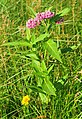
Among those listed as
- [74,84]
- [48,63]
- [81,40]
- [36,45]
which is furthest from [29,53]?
[81,40]

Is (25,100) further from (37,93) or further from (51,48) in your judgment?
(51,48)

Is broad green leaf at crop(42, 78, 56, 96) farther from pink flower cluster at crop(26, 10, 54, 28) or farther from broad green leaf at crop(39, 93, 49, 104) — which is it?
pink flower cluster at crop(26, 10, 54, 28)

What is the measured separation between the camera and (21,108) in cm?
224

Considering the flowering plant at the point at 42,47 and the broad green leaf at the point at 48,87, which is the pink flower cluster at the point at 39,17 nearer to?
the flowering plant at the point at 42,47

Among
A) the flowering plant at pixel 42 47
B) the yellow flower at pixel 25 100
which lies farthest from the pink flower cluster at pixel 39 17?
the yellow flower at pixel 25 100

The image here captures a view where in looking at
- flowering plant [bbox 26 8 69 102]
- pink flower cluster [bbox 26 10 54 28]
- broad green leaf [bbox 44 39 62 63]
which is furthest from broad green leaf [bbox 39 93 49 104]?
pink flower cluster [bbox 26 10 54 28]

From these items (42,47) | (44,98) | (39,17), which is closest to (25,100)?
(44,98)

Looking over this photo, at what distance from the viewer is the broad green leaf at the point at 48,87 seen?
6.61 feet

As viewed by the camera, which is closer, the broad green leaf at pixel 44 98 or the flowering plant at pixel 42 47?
the flowering plant at pixel 42 47

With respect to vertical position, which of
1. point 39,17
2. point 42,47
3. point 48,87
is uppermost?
point 39,17

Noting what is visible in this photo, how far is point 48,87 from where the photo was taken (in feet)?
6.70

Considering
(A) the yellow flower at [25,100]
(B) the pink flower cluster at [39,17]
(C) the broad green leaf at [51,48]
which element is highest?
(B) the pink flower cluster at [39,17]

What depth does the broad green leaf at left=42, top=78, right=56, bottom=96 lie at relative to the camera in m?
2.02

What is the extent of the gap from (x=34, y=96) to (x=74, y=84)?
279mm
